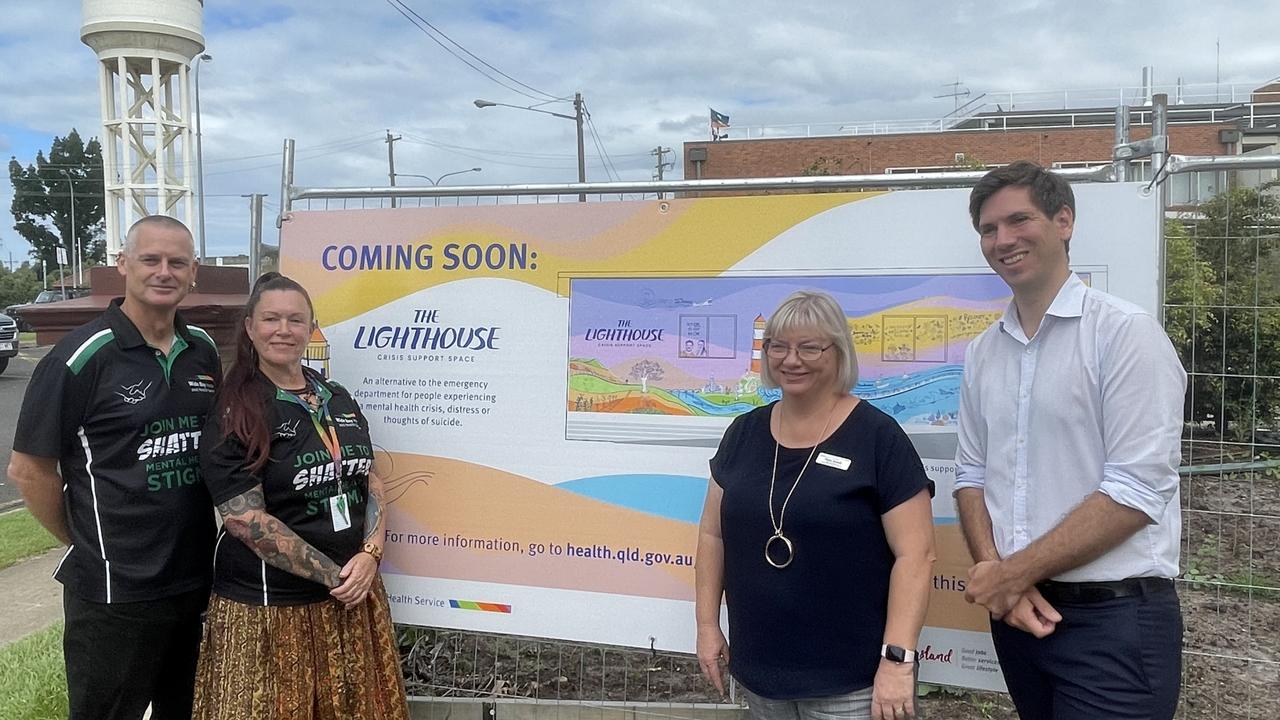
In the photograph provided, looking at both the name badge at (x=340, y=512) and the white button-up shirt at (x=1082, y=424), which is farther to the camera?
the name badge at (x=340, y=512)

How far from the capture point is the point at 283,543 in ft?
8.35

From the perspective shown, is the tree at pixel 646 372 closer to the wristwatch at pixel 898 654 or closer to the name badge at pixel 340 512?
the name badge at pixel 340 512

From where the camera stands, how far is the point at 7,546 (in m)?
6.24

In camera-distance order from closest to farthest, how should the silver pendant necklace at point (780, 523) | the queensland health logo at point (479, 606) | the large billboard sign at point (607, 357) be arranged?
the silver pendant necklace at point (780, 523) < the large billboard sign at point (607, 357) < the queensland health logo at point (479, 606)

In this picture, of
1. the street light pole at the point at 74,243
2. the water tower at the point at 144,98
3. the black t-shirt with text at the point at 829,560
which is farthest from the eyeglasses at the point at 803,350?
the street light pole at the point at 74,243

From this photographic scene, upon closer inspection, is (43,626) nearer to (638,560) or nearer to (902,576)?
(638,560)

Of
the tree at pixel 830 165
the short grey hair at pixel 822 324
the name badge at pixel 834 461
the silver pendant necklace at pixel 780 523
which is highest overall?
the tree at pixel 830 165

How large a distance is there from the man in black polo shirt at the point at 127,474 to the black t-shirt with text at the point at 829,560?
180 cm

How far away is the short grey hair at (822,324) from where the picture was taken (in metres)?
2.18

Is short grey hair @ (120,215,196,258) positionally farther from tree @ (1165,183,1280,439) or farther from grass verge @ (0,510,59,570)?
grass verge @ (0,510,59,570)

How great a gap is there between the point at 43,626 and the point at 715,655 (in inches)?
174

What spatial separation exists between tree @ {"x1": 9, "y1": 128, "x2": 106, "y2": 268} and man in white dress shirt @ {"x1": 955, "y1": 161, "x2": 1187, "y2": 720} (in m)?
79.7

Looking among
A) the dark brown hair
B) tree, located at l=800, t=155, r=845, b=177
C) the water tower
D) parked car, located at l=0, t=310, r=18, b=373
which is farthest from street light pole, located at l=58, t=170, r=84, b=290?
the dark brown hair

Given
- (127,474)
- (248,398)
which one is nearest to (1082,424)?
(248,398)
